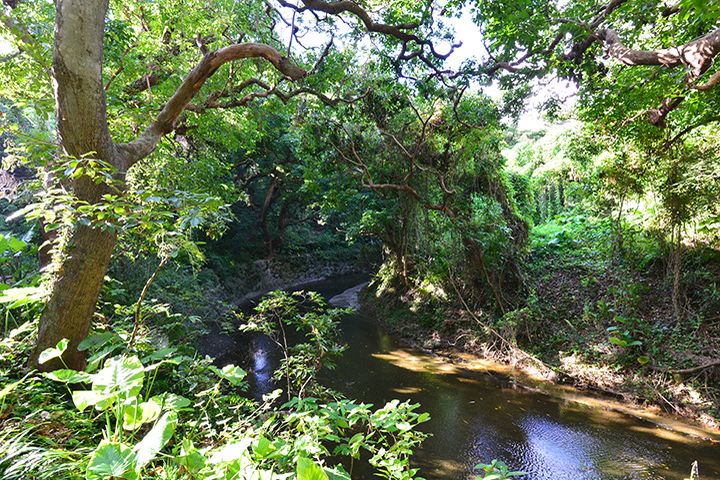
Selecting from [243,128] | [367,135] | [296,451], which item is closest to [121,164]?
[296,451]

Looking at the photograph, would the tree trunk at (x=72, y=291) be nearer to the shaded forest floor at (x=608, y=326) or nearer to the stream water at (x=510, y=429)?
the stream water at (x=510, y=429)

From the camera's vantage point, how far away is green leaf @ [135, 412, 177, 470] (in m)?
1.33

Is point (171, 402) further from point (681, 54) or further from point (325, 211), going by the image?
point (325, 211)

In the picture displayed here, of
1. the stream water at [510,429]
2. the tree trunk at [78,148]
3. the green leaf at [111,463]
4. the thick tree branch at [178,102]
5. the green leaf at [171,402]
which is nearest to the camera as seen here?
the green leaf at [111,463]

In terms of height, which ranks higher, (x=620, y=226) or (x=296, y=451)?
(x=620, y=226)

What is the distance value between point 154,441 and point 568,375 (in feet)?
22.3

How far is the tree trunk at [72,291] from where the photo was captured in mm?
2520

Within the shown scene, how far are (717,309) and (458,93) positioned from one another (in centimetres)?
550

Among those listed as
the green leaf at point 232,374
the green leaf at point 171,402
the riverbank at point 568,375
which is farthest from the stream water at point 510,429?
the green leaf at point 171,402

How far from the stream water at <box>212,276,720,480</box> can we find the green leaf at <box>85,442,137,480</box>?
326 cm

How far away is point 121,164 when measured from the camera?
275 cm

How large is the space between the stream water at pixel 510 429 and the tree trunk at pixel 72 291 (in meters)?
3.25

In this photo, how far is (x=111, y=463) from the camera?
1302 mm

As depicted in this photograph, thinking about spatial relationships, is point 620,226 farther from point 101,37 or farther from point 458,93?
point 101,37
